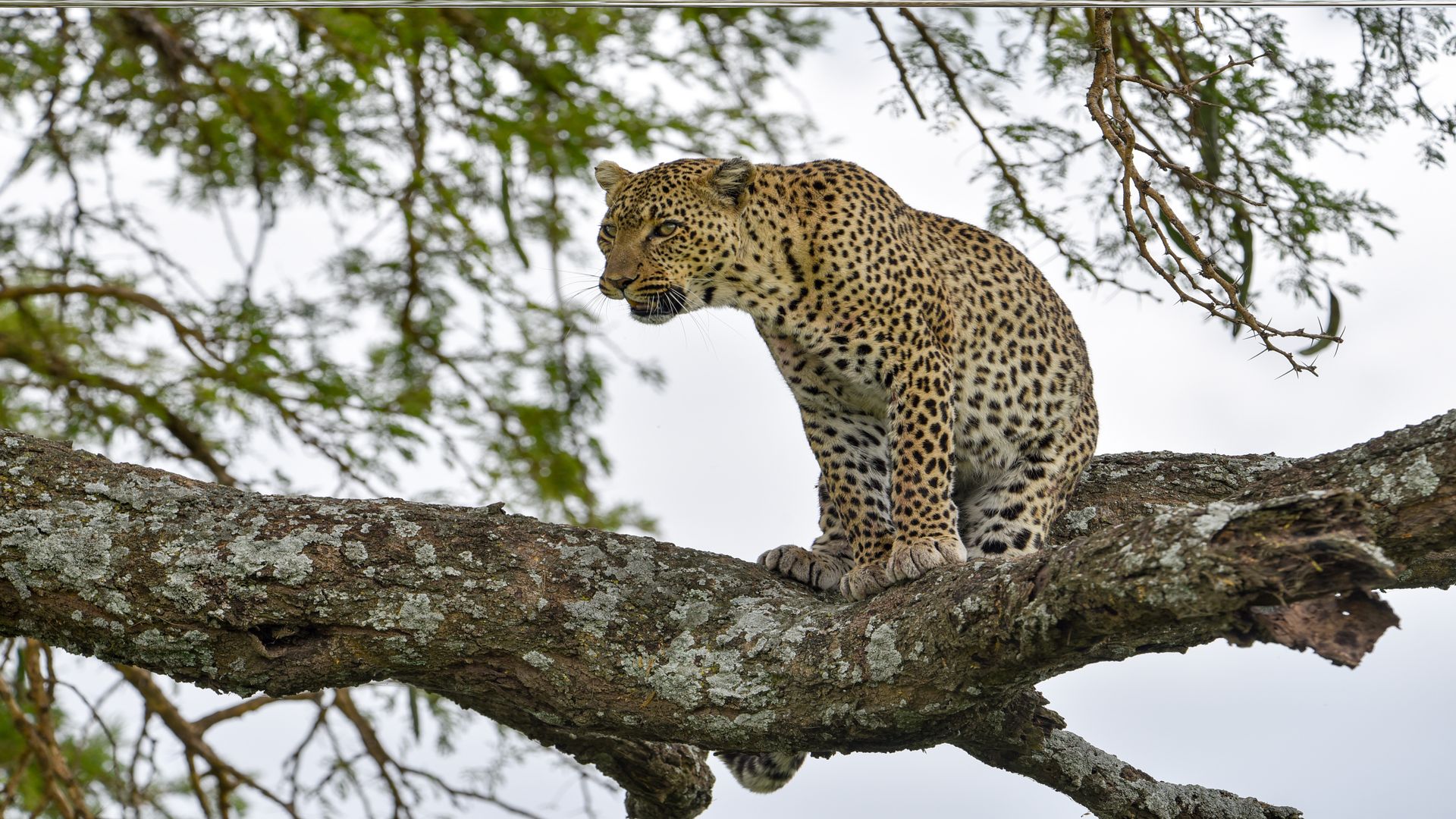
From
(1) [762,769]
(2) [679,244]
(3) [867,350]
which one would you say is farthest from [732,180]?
(1) [762,769]

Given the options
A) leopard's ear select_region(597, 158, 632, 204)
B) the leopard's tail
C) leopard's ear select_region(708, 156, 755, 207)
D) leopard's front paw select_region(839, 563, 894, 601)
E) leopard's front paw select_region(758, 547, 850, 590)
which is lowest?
the leopard's tail

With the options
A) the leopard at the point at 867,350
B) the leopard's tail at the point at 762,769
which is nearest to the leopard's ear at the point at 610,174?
the leopard at the point at 867,350

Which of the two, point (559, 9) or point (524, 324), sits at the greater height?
point (559, 9)

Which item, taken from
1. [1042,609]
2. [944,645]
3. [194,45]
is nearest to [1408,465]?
[1042,609]

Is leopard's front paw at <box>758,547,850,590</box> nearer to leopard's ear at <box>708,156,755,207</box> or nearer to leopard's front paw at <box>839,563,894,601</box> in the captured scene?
leopard's front paw at <box>839,563,894,601</box>

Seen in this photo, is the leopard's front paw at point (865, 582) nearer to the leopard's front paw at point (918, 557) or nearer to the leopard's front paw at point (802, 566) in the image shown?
the leopard's front paw at point (918, 557)

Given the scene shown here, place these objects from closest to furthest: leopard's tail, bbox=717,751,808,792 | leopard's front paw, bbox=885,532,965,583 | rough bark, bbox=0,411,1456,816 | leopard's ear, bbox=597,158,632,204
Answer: rough bark, bbox=0,411,1456,816, leopard's front paw, bbox=885,532,965,583, leopard's tail, bbox=717,751,808,792, leopard's ear, bbox=597,158,632,204

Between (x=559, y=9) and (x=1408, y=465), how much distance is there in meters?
7.20

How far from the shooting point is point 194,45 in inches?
378

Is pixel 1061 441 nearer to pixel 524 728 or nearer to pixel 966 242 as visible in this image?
pixel 966 242

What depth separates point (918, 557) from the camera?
4.98 m

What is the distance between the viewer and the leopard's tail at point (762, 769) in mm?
5363

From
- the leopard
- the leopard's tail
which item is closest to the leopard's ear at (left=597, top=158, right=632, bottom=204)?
the leopard

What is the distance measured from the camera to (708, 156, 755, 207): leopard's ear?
5660mm
